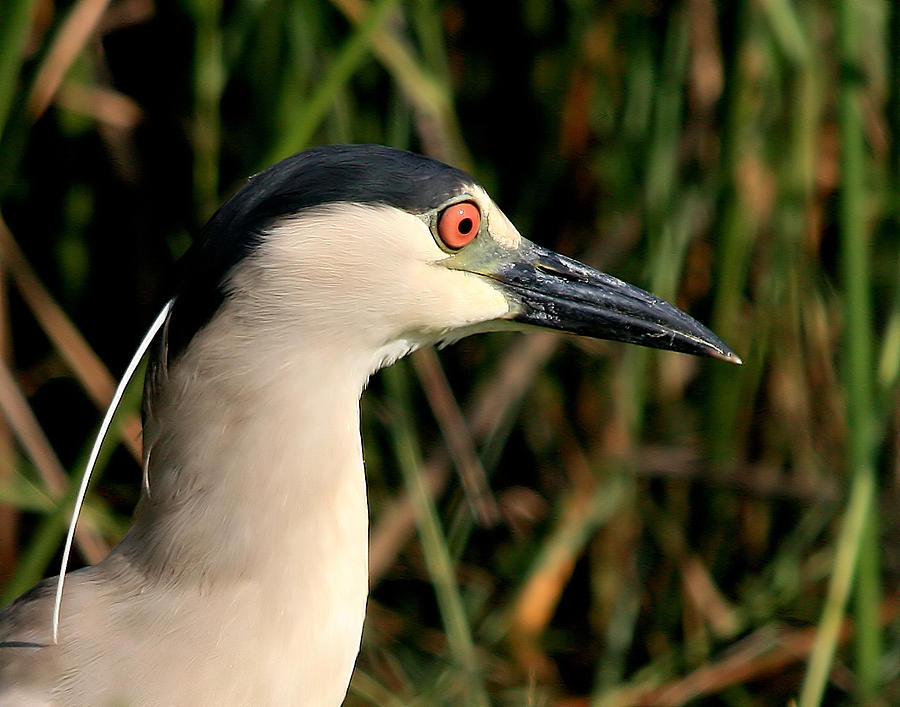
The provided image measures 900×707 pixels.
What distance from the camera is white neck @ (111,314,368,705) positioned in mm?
1291

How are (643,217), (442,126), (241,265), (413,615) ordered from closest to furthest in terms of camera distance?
(241,265) → (442,126) → (643,217) → (413,615)

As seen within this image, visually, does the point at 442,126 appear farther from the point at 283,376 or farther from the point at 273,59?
the point at 283,376

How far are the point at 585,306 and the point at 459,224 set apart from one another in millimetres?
205

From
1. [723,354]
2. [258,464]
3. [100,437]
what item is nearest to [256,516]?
[258,464]

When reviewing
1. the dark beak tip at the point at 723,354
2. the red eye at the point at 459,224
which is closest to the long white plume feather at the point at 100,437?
the red eye at the point at 459,224

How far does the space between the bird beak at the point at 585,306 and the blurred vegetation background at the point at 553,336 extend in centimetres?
61

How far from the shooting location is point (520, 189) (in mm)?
2564

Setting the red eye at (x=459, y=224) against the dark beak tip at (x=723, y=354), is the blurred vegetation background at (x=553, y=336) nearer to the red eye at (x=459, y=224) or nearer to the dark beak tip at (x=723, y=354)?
the dark beak tip at (x=723, y=354)

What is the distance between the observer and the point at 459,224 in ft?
4.66

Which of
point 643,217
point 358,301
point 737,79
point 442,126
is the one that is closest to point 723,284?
point 643,217

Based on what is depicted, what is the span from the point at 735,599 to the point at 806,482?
0.32 metres

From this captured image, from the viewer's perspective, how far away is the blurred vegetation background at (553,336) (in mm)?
2189

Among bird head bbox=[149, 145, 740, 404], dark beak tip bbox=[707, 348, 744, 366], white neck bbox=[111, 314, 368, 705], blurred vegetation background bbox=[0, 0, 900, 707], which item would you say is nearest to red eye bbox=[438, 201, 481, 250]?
bird head bbox=[149, 145, 740, 404]

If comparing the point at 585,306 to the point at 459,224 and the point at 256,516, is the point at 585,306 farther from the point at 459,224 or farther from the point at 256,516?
the point at 256,516
